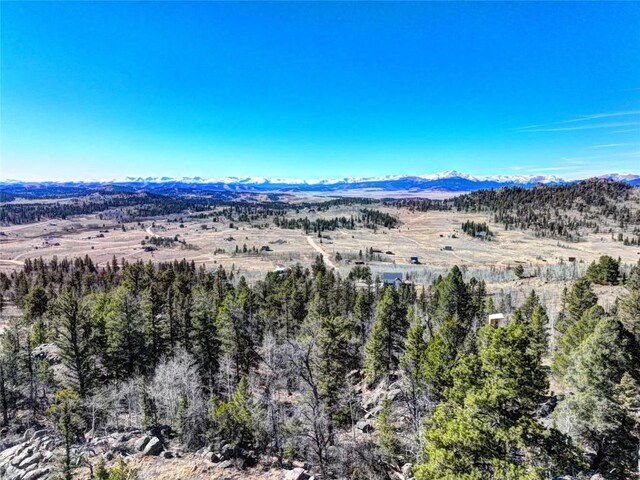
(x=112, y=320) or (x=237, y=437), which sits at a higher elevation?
(x=112, y=320)

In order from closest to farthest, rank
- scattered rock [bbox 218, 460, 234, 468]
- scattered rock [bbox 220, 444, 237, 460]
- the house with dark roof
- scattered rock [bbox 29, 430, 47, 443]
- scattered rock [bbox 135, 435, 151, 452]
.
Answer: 1. scattered rock [bbox 218, 460, 234, 468]
2. scattered rock [bbox 135, 435, 151, 452]
3. scattered rock [bbox 220, 444, 237, 460]
4. scattered rock [bbox 29, 430, 47, 443]
5. the house with dark roof

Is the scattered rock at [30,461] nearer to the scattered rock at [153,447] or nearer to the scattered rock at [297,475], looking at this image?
the scattered rock at [153,447]

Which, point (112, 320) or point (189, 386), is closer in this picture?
point (189, 386)

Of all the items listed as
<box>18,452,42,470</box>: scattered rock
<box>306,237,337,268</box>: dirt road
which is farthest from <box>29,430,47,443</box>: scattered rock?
<box>306,237,337,268</box>: dirt road

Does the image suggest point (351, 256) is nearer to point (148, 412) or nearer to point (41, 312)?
point (41, 312)

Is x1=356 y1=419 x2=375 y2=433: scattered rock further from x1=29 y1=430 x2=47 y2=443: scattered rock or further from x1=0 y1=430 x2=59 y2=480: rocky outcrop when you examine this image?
x1=29 y1=430 x2=47 y2=443: scattered rock

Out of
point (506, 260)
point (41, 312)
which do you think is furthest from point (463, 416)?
point (506, 260)

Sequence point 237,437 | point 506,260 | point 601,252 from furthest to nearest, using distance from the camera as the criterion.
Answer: point 601,252 → point 506,260 → point 237,437
